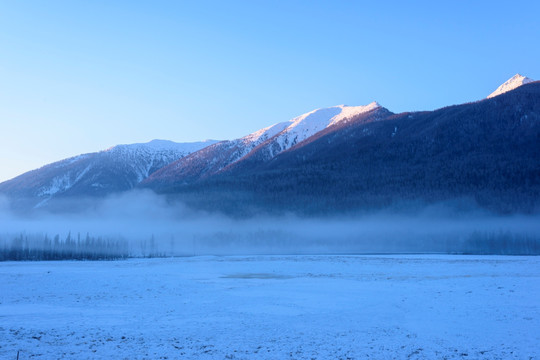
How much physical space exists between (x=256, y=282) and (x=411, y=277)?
515 inches

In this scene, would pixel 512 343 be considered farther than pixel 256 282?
No

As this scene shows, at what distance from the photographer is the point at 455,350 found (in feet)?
60.2

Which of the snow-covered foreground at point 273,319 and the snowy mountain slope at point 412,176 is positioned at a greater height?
the snowy mountain slope at point 412,176

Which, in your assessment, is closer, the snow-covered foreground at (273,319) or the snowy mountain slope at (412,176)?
the snow-covered foreground at (273,319)

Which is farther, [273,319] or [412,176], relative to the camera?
[412,176]

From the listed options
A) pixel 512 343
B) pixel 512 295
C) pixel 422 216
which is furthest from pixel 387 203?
pixel 512 343

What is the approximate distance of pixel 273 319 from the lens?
79.8 feet

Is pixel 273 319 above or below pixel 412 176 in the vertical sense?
below

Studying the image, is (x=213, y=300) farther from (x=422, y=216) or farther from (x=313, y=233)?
(x=422, y=216)

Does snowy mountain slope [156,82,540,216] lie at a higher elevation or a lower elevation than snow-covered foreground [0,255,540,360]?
higher

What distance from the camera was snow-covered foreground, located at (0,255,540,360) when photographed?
1825 cm

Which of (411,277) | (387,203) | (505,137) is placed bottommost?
(411,277)

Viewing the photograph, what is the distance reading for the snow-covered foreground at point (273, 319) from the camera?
18.2 m

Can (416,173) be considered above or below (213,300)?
above
